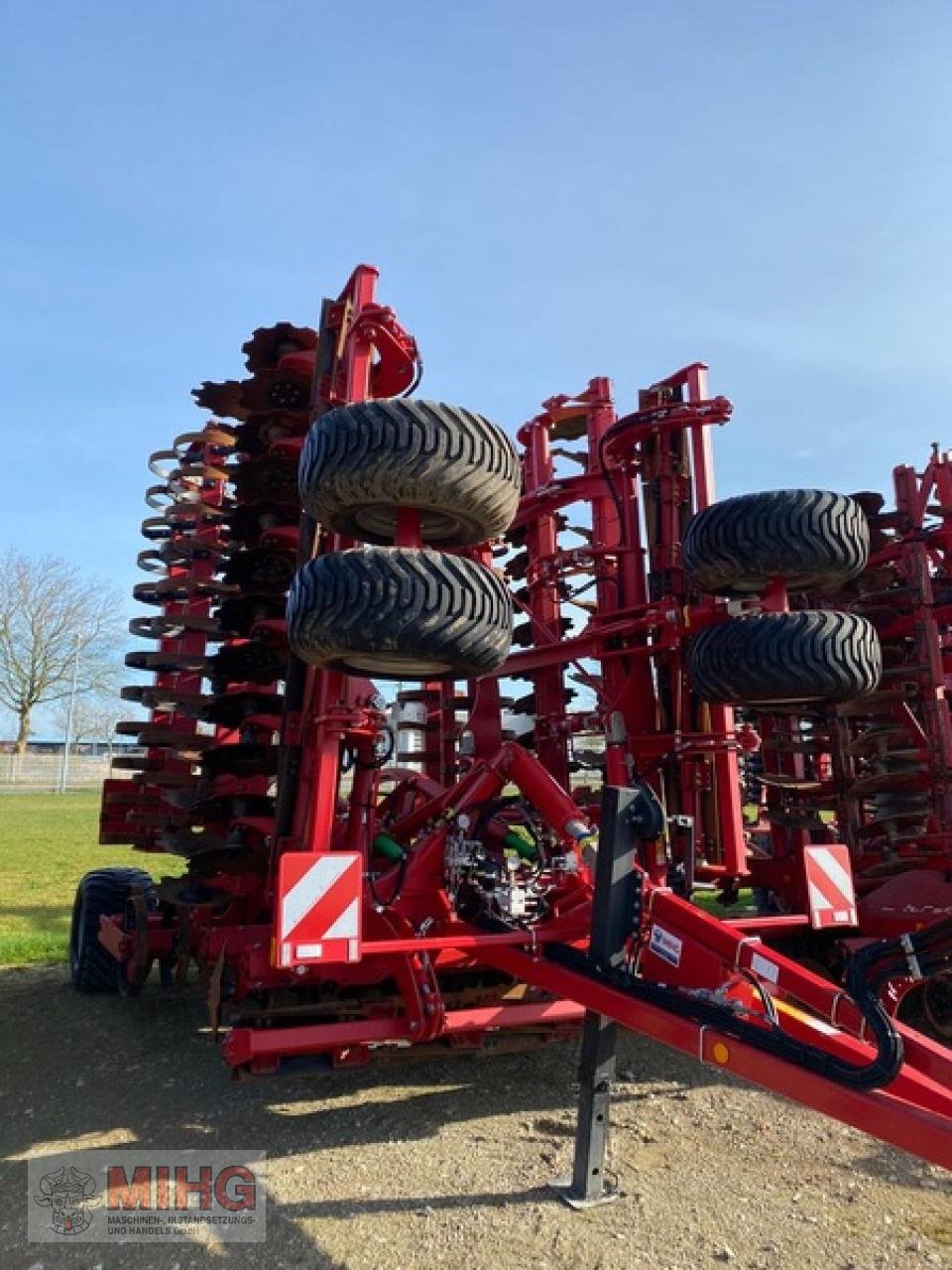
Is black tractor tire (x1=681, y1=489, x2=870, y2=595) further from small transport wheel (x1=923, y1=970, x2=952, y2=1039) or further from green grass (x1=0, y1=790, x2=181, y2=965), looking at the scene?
green grass (x1=0, y1=790, x2=181, y2=965)

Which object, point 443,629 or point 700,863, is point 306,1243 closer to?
point 443,629

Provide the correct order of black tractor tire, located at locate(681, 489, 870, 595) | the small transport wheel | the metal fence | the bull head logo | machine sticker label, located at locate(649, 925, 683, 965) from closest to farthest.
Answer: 1. machine sticker label, located at locate(649, 925, 683, 965)
2. the bull head logo
3. black tractor tire, located at locate(681, 489, 870, 595)
4. the small transport wheel
5. the metal fence

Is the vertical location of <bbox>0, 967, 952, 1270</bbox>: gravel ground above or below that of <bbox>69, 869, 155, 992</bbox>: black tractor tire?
below

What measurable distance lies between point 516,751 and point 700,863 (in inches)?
55.0

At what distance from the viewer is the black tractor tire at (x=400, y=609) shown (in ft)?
11.2

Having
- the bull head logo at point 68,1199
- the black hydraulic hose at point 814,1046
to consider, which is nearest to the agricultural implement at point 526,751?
the black hydraulic hose at point 814,1046

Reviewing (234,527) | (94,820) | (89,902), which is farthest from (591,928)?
(94,820)

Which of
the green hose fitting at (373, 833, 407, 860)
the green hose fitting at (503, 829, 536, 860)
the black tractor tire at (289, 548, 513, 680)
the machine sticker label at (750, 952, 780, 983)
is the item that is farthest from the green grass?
the machine sticker label at (750, 952, 780, 983)

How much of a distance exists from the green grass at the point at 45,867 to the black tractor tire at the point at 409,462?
7063 mm

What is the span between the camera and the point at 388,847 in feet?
17.3

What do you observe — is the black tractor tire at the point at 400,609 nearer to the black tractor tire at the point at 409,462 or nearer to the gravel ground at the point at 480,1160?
the black tractor tire at the point at 409,462

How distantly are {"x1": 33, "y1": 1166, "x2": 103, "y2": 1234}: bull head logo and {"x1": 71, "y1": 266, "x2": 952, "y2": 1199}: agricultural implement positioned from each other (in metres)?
0.75

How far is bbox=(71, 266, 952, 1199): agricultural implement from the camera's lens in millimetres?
3375

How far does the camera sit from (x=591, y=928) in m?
3.46
